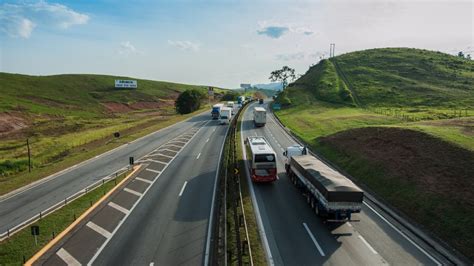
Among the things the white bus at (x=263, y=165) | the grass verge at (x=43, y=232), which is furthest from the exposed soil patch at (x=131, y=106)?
the white bus at (x=263, y=165)

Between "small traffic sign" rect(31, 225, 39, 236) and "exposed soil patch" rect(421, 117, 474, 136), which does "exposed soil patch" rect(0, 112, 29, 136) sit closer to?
"small traffic sign" rect(31, 225, 39, 236)

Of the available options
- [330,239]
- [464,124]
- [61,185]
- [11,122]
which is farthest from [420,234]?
[11,122]

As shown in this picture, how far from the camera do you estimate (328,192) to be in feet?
65.5

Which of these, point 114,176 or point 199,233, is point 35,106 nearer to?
point 114,176

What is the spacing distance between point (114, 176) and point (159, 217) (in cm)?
1266

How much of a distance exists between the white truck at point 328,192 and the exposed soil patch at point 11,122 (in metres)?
72.2

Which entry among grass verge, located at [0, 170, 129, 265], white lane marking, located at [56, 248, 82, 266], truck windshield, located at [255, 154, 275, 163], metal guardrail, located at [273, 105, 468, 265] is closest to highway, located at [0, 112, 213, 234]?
grass verge, located at [0, 170, 129, 265]

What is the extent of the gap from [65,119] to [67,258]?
269 ft

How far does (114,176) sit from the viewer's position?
3272 cm

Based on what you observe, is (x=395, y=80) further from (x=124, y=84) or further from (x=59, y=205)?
(x=124, y=84)

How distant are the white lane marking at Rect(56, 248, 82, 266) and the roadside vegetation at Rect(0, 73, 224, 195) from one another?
589 inches

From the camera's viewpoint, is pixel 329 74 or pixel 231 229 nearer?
pixel 231 229

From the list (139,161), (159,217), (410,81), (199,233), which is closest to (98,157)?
(139,161)

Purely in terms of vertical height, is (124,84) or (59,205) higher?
(124,84)
